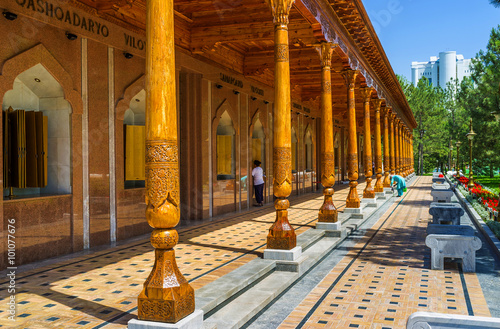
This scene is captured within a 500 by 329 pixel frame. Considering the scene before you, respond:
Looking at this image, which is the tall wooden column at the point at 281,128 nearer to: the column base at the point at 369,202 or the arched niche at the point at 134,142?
the arched niche at the point at 134,142

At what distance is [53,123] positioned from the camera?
733 centimetres

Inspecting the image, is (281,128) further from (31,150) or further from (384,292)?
(31,150)

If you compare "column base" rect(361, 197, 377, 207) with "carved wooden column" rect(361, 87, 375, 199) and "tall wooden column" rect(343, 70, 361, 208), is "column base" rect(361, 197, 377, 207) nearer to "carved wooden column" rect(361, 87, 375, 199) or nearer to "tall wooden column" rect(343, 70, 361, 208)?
"carved wooden column" rect(361, 87, 375, 199)

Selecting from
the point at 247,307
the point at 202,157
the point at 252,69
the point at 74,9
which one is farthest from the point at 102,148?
the point at 252,69

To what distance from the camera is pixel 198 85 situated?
10875 millimetres

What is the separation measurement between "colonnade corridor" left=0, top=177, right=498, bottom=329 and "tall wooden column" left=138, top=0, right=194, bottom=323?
2.46 ft

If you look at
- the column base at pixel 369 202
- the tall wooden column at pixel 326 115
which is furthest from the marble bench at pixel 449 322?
the column base at pixel 369 202

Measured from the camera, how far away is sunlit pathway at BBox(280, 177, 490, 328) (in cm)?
458

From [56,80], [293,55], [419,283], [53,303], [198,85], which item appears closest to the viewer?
[53,303]

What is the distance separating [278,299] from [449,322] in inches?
114

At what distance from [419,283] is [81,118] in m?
5.58

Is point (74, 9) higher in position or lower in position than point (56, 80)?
higher

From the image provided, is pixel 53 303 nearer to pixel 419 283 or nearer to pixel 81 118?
pixel 81 118

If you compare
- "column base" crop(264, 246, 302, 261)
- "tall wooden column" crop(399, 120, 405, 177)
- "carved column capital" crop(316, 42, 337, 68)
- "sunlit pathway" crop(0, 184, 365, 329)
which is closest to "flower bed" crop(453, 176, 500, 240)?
"sunlit pathway" crop(0, 184, 365, 329)
